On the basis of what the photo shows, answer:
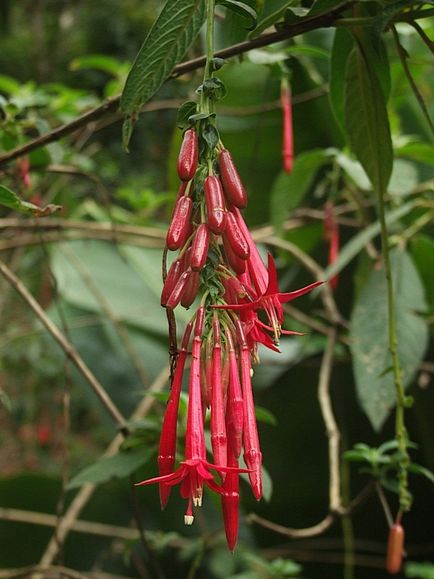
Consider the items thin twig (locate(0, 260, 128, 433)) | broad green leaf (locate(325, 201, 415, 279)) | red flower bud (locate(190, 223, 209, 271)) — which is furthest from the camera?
broad green leaf (locate(325, 201, 415, 279))

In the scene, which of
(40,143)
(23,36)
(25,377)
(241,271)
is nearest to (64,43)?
(23,36)

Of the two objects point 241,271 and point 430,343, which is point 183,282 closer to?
point 241,271

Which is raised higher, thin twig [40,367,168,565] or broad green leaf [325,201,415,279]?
broad green leaf [325,201,415,279]

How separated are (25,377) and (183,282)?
227cm

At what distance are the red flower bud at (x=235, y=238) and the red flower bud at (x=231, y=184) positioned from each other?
0.01 m

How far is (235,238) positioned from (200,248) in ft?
0.08

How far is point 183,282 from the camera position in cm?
42

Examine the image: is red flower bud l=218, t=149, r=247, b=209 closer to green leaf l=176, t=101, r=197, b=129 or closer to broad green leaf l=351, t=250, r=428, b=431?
green leaf l=176, t=101, r=197, b=129

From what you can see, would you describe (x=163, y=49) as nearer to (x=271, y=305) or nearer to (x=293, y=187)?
(x=271, y=305)

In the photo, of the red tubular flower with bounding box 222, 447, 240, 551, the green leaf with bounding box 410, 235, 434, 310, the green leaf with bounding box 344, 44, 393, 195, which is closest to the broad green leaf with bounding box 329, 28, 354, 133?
the green leaf with bounding box 344, 44, 393, 195

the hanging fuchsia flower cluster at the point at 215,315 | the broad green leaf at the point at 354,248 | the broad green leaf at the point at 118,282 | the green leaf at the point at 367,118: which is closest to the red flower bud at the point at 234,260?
the hanging fuchsia flower cluster at the point at 215,315

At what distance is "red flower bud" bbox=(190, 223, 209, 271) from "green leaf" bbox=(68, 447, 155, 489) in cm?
39

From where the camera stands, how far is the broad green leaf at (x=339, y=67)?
644 millimetres

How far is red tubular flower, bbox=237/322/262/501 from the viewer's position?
0.41 meters
